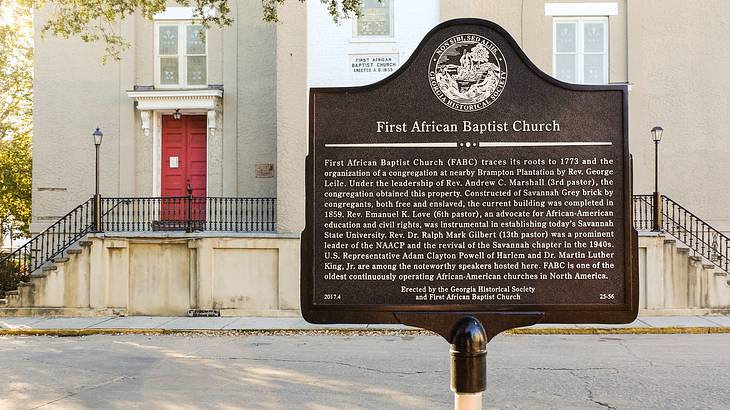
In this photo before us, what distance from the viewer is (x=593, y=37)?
61.1ft

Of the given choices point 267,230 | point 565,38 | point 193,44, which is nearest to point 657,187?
point 565,38

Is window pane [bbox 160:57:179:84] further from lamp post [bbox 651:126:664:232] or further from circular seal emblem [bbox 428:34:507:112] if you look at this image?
circular seal emblem [bbox 428:34:507:112]

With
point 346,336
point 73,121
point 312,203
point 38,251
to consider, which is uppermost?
point 73,121

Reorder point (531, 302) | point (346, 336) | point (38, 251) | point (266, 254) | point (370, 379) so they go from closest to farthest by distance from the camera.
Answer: point (531, 302)
point (370, 379)
point (346, 336)
point (266, 254)
point (38, 251)

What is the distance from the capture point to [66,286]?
17453 mm

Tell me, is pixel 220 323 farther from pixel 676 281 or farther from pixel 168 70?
pixel 676 281

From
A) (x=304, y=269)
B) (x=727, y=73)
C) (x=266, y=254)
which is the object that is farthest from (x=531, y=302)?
(x=727, y=73)

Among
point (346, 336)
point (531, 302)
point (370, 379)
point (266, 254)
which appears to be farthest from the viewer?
point (266, 254)

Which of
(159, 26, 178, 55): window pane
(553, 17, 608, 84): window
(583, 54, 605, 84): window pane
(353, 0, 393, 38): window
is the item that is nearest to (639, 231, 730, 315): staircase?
(583, 54, 605, 84): window pane

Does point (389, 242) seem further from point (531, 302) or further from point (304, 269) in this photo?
Answer: point (531, 302)

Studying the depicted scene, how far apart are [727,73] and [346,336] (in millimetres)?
12939

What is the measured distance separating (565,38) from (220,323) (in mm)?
12097

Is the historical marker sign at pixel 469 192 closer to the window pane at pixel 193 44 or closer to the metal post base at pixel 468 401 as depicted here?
the metal post base at pixel 468 401

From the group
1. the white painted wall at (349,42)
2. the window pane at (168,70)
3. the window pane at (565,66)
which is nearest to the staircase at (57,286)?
the window pane at (168,70)
